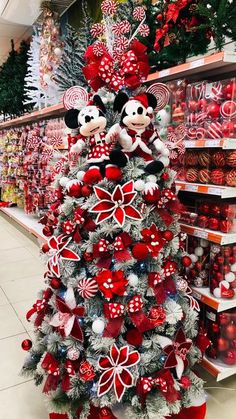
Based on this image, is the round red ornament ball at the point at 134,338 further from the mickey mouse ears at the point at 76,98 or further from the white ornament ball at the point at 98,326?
the mickey mouse ears at the point at 76,98

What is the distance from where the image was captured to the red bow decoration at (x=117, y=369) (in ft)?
4.13

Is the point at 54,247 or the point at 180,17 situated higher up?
the point at 180,17

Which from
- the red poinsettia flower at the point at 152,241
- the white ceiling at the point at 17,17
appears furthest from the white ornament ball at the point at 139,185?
the white ceiling at the point at 17,17

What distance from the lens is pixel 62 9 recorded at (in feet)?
12.5

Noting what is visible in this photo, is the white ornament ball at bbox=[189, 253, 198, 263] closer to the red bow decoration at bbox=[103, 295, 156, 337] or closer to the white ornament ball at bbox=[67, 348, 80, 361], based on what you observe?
the red bow decoration at bbox=[103, 295, 156, 337]

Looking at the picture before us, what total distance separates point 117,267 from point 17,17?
4000mm

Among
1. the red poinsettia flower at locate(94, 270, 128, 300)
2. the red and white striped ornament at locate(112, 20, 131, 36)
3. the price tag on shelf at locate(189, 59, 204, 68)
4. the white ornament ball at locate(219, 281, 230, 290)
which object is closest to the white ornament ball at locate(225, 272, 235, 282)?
the white ornament ball at locate(219, 281, 230, 290)

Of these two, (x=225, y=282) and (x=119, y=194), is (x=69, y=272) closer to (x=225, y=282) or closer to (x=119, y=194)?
(x=119, y=194)

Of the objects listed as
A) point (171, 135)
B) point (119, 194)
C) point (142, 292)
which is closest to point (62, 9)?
point (171, 135)

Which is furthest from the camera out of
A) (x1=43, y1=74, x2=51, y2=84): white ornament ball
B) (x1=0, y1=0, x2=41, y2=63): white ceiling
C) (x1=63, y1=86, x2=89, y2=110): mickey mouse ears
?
(x1=0, y1=0, x2=41, y2=63): white ceiling

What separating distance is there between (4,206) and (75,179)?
4842 mm

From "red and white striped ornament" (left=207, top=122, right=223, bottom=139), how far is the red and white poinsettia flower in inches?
22.8

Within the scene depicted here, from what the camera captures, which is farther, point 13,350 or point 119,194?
point 13,350

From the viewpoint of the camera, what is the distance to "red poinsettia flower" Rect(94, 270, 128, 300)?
1235 mm
